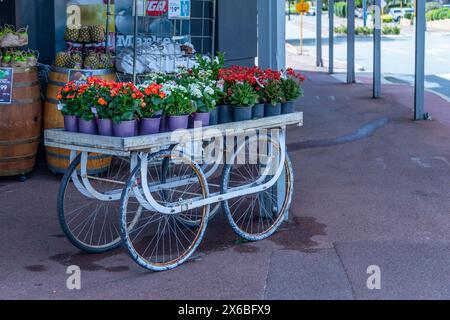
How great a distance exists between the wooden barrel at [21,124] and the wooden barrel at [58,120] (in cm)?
12

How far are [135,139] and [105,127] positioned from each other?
0.27 m

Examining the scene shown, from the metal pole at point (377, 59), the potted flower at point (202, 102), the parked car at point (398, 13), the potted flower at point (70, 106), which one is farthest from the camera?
the parked car at point (398, 13)

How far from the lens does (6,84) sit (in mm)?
8328

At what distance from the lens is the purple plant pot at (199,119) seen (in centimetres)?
602

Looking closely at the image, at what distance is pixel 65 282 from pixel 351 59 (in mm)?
14839

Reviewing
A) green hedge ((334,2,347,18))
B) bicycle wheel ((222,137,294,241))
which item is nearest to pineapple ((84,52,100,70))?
bicycle wheel ((222,137,294,241))

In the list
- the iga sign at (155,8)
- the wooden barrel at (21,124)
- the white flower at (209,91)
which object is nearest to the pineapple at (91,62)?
the wooden barrel at (21,124)

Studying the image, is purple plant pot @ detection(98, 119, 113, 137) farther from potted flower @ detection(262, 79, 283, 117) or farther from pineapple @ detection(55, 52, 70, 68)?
pineapple @ detection(55, 52, 70, 68)

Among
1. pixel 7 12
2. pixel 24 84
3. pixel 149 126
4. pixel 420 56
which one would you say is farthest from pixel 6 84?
pixel 420 56

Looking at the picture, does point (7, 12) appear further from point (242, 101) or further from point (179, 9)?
point (242, 101)

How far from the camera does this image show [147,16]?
9.47 meters

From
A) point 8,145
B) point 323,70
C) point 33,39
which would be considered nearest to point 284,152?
point 8,145

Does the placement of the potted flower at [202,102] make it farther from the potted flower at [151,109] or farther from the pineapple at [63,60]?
the pineapple at [63,60]

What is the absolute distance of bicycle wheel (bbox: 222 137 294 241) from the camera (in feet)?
21.3
